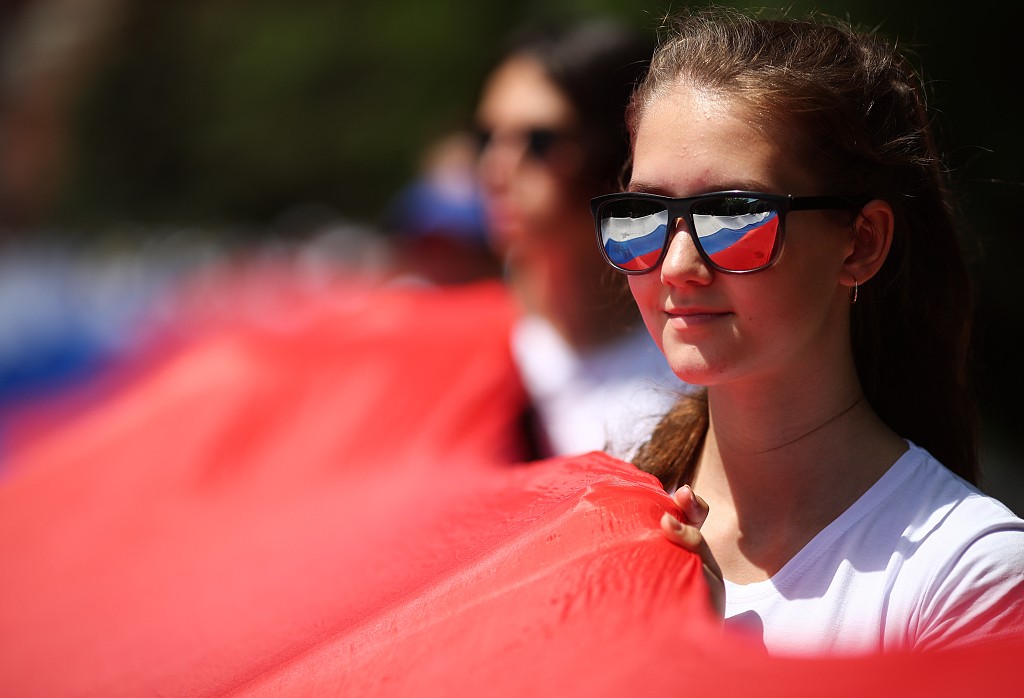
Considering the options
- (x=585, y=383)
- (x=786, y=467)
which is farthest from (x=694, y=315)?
(x=585, y=383)

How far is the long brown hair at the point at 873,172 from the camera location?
Answer: 153 centimetres

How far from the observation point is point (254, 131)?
1261 centimetres

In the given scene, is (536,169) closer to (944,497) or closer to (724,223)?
(724,223)

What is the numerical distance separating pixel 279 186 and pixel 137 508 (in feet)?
34.3

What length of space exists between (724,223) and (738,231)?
0.02 metres

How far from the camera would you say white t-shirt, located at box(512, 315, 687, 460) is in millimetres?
2193

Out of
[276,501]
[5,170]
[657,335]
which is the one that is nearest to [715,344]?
[657,335]

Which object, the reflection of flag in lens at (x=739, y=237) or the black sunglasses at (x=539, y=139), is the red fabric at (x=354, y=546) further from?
the black sunglasses at (x=539, y=139)

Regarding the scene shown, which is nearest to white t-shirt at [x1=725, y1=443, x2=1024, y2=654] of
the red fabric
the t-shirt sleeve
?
the t-shirt sleeve

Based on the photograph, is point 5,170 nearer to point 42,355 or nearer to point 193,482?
point 42,355

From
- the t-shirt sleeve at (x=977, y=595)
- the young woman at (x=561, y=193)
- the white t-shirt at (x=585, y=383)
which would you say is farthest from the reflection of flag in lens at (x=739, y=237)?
the young woman at (x=561, y=193)

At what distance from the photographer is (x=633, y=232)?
154cm

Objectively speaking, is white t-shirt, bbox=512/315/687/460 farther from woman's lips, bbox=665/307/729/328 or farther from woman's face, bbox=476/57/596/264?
woman's lips, bbox=665/307/729/328

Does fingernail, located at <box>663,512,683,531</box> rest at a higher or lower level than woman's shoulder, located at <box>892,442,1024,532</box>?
higher
